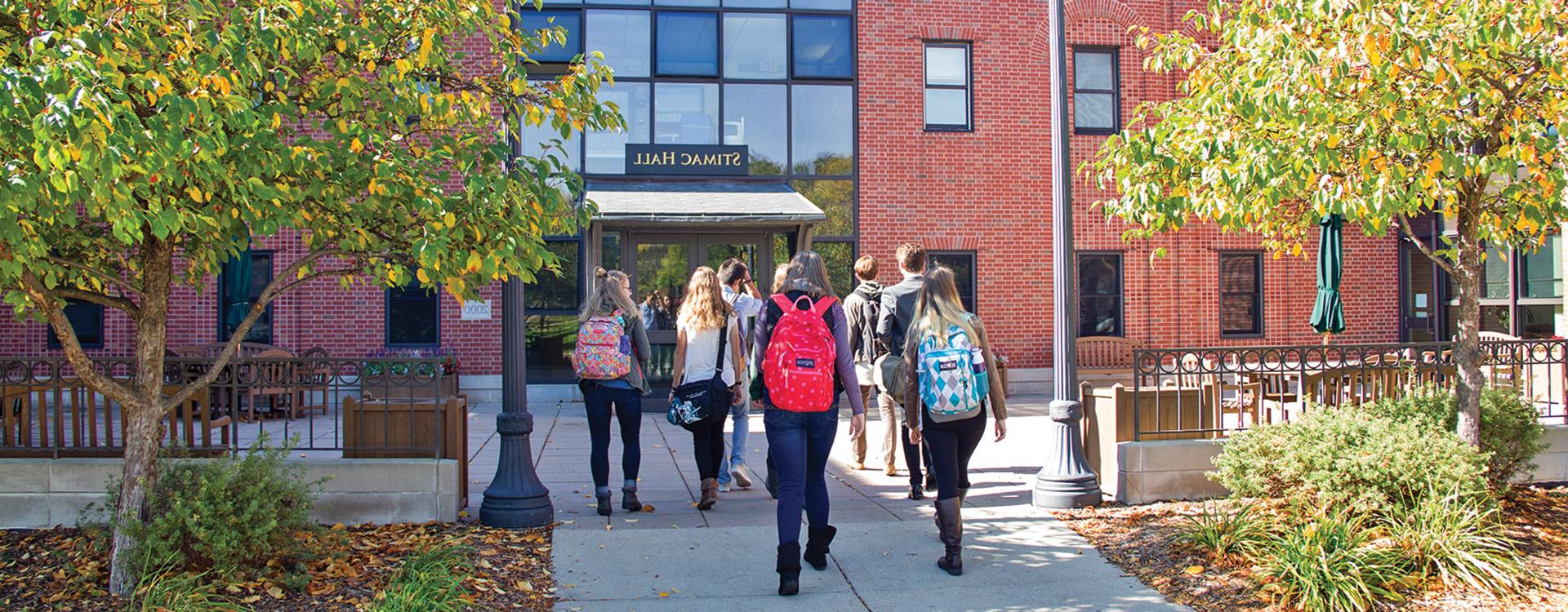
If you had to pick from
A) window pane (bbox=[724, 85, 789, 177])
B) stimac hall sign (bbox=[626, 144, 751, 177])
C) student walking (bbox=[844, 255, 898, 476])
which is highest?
window pane (bbox=[724, 85, 789, 177])

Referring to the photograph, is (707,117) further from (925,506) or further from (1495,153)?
(1495,153)

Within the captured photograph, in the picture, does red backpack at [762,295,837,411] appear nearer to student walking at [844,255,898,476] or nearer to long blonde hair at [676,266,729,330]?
long blonde hair at [676,266,729,330]

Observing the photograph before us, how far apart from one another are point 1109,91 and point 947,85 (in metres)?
2.48

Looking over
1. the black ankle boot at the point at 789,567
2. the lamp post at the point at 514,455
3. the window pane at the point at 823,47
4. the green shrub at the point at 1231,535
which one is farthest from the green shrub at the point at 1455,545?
the window pane at the point at 823,47

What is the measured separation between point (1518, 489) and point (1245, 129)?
341 cm

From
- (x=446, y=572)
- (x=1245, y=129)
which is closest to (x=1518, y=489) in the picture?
(x=1245, y=129)

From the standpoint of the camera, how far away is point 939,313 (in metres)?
5.66

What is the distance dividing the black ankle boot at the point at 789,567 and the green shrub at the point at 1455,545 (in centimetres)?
302

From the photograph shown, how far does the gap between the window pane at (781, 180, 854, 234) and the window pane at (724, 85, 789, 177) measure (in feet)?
1.90

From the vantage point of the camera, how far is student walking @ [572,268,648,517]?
6859mm

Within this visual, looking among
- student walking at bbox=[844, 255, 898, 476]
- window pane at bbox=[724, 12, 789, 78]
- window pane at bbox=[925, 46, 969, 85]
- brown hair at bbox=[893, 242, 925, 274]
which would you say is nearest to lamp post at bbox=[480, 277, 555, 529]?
student walking at bbox=[844, 255, 898, 476]

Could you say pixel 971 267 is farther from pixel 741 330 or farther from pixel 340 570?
pixel 340 570

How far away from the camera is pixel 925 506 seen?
24.0ft

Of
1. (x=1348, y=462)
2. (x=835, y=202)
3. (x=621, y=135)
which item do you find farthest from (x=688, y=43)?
(x=1348, y=462)
